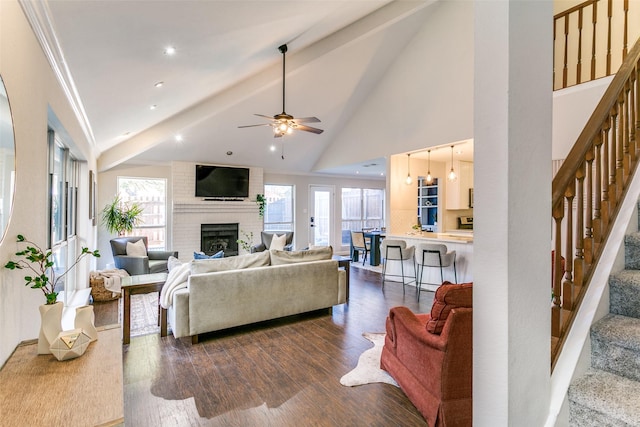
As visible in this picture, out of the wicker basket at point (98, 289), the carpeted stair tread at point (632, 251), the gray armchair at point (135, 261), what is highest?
the carpeted stair tread at point (632, 251)

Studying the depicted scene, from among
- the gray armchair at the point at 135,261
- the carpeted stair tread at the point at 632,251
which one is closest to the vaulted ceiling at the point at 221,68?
the gray armchair at the point at 135,261

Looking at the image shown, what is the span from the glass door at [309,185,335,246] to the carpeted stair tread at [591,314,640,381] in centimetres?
824

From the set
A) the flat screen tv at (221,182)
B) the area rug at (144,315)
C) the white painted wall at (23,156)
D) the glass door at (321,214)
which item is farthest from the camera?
the glass door at (321,214)

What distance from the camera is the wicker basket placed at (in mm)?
4805

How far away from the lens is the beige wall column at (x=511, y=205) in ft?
3.47

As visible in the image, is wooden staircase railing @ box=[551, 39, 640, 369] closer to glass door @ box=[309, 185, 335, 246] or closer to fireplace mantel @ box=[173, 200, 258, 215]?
fireplace mantel @ box=[173, 200, 258, 215]

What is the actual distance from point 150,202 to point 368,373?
21.3ft

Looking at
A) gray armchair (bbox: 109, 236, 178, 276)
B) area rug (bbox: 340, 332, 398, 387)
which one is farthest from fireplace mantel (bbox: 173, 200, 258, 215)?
area rug (bbox: 340, 332, 398, 387)

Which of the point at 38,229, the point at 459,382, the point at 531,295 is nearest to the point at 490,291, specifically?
the point at 531,295

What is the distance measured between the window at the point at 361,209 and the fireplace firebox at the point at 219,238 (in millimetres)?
3462

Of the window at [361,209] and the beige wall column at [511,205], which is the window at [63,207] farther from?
the window at [361,209]

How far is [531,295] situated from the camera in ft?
3.70

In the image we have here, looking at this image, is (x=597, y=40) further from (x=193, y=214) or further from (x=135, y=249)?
(x=193, y=214)

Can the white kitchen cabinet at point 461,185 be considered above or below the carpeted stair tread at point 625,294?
above
